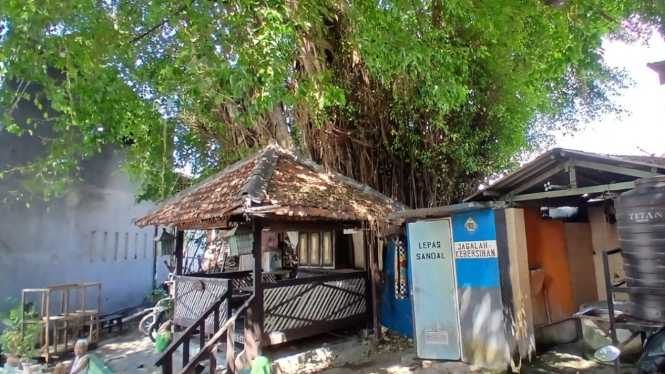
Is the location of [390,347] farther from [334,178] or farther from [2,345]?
[2,345]

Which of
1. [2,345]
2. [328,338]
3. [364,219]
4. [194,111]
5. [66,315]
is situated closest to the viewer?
[364,219]

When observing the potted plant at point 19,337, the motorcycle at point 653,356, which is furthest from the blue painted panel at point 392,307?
the potted plant at point 19,337

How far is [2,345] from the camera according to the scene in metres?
9.54

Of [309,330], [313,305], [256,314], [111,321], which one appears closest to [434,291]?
[313,305]

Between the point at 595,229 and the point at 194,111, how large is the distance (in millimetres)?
9964

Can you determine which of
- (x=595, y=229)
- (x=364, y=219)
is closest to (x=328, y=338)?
(x=364, y=219)

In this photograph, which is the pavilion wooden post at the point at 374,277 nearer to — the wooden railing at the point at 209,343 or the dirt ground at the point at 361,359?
the dirt ground at the point at 361,359

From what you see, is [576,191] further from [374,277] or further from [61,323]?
[61,323]

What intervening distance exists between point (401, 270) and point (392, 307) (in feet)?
4.05

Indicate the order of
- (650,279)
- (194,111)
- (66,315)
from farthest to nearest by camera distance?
(194,111), (66,315), (650,279)

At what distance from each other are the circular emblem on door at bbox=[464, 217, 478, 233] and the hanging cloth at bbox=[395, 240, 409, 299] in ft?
Answer: 6.41

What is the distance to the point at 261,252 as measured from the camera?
7.41 meters

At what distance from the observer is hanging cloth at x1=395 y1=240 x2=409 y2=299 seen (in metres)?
8.22

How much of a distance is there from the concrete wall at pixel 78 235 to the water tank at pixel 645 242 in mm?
12088
